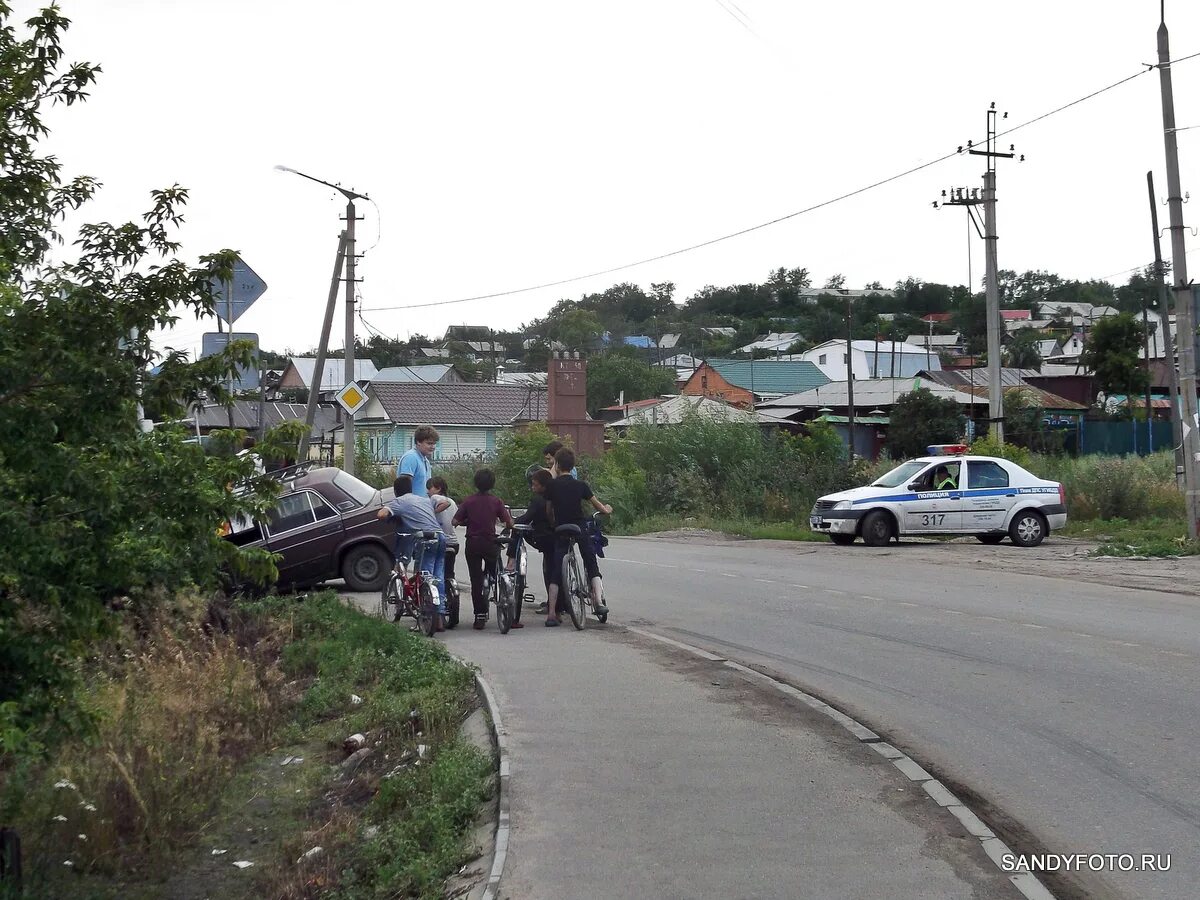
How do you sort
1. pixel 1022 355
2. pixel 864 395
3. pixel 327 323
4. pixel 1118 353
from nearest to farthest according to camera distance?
pixel 327 323 < pixel 1118 353 < pixel 864 395 < pixel 1022 355

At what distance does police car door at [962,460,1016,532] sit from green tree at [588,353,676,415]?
193ft

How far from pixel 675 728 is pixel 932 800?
2190 millimetres

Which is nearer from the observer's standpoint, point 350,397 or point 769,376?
point 350,397

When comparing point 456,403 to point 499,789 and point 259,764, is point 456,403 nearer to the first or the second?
point 259,764

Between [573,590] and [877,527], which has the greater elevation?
[877,527]

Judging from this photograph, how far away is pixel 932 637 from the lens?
41.3 ft

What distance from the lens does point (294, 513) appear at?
692 inches

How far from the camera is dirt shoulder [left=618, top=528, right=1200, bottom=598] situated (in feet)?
58.9

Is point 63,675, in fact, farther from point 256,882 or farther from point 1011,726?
point 1011,726

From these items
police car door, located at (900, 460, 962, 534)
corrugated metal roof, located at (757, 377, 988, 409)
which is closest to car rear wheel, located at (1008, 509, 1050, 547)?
police car door, located at (900, 460, 962, 534)

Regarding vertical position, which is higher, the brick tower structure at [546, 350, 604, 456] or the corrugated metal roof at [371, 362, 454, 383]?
the corrugated metal roof at [371, 362, 454, 383]

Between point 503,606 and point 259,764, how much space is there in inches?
164

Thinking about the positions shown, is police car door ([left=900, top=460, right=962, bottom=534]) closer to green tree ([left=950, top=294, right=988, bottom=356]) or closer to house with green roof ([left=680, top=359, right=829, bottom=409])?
house with green roof ([left=680, top=359, right=829, bottom=409])

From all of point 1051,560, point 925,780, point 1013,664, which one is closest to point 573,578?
point 1013,664
